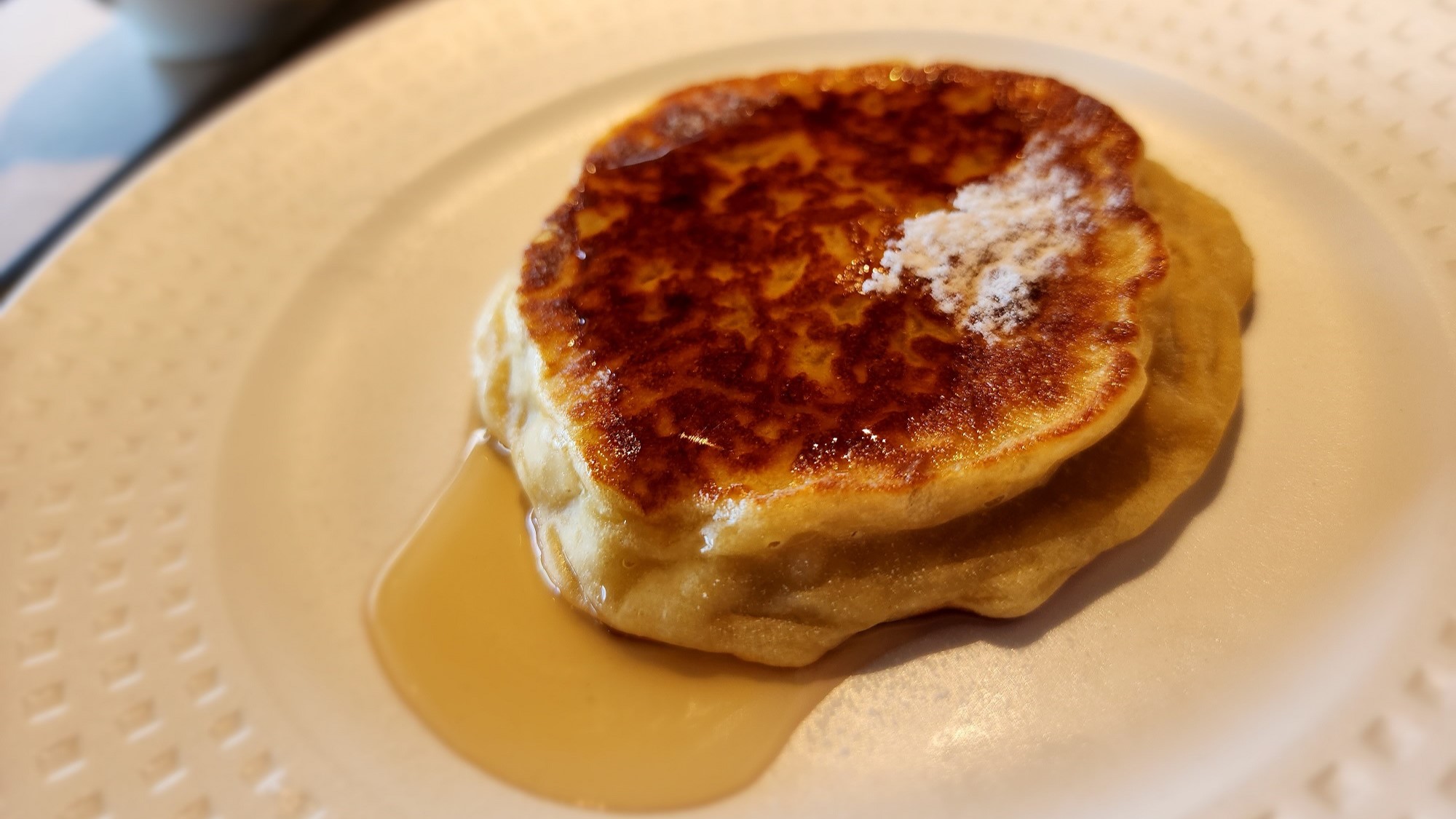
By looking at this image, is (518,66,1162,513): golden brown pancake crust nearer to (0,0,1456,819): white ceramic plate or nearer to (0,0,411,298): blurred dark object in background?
(0,0,1456,819): white ceramic plate

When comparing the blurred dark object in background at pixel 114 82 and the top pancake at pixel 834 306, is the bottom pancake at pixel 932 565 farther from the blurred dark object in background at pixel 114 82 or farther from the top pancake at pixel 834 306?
the blurred dark object in background at pixel 114 82

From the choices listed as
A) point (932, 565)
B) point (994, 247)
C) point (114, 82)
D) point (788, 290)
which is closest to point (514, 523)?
point (788, 290)

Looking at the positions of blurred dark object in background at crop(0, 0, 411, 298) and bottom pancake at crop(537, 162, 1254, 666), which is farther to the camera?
blurred dark object in background at crop(0, 0, 411, 298)

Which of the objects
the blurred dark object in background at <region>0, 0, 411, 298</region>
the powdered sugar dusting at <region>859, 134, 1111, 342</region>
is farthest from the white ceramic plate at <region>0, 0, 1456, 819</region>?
the blurred dark object in background at <region>0, 0, 411, 298</region>

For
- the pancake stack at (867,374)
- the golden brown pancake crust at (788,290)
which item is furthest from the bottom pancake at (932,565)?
the golden brown pancake crust at (788,290)

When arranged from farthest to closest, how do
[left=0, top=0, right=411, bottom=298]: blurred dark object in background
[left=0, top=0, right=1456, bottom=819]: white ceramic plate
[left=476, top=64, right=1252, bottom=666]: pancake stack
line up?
1. [left=0, top=0, right=411, bottom=298]: blurred dark object in background
2. [left=476, top=64, right=1252, bottom=666]: pancake stack
3. [left=0, top=0, right=1456, bottom=819]: white ceramic plate

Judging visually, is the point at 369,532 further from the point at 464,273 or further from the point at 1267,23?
the point at 1267,23

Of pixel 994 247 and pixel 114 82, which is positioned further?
pixel 114 82

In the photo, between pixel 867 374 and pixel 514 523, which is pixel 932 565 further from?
pixel 514 523
